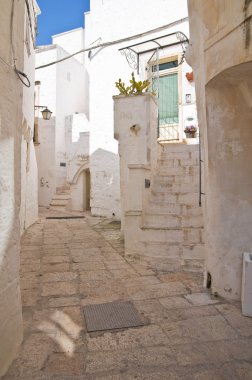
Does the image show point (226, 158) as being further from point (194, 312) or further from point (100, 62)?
point (100, 62)

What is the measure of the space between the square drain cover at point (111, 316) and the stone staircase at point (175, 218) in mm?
1775

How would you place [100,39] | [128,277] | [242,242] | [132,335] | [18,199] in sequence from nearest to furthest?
[18,199]
[132,335]
[242,242]
[128,277]
[100,39]

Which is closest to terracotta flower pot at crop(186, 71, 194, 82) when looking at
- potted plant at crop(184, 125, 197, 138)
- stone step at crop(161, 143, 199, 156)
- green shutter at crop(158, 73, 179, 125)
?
green shutter at crop(158, 73, 179, 125)

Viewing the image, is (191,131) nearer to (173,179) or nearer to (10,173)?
(173,179)

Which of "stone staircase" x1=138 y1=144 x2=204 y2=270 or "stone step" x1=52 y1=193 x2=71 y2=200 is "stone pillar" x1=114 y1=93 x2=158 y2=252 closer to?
"stone staircase" x1=138 y1=144 x2=204 y2=270

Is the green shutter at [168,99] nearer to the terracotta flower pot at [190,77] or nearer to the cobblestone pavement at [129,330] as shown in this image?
the terracotta flower pot at [190,77]

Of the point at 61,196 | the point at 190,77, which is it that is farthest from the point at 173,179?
the point at 61,196

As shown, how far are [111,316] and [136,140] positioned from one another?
3956 millimetres

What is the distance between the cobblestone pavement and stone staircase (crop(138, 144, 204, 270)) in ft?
1.15

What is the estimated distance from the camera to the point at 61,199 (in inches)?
592

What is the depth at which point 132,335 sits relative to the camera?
9.20ft

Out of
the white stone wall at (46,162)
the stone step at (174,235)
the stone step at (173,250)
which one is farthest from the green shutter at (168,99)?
the white stone wall at (46,162)

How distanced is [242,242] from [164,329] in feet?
4.83

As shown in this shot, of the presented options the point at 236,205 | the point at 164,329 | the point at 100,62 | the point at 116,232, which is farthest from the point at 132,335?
the point at 100,62
